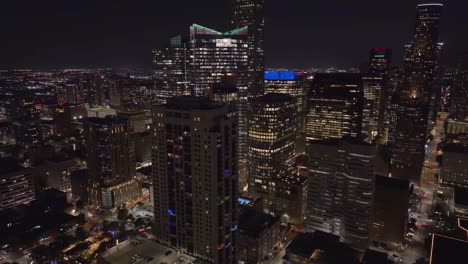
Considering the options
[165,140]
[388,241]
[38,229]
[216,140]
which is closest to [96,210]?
[38,229]

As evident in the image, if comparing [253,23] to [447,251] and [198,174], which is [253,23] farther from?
[447,251]

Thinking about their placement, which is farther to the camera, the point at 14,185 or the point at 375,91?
the point at 375,91

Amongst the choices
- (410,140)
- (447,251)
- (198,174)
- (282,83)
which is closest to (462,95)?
(410,140)

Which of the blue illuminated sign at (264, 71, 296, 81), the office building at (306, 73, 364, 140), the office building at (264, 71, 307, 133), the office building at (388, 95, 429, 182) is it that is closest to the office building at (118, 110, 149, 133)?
the office building at (264, 71, 307, 133)

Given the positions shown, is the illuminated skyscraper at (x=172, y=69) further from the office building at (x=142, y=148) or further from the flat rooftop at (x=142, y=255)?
the flat rooftop at (x=142, y=255)

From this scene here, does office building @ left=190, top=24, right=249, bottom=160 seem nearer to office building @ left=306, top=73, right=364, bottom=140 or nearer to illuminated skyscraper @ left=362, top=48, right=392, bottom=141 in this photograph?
office building @ left=306, top=73, right=364, bottom=140

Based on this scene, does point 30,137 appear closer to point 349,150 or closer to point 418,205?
point 349,150
